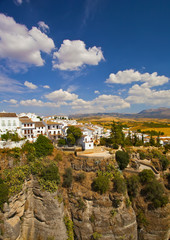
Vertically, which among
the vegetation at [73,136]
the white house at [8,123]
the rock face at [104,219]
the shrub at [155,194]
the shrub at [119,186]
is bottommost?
the rock face at [104,219]

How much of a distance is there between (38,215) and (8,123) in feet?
70.5

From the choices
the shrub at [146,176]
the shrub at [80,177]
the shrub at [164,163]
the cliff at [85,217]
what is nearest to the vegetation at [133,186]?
the shrub at [146,176]

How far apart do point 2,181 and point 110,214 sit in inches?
705

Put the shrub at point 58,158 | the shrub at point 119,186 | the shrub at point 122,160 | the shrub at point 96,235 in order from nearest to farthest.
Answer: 1. the shrub at point 96,235
2. the shrub at point 119,186
3. the shrub at point 122,160
4. the shrub at point 58,158

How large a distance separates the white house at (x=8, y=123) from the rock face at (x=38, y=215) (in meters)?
15.6

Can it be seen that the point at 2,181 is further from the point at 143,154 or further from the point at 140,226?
the point at 143,154

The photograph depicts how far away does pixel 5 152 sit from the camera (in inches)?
893

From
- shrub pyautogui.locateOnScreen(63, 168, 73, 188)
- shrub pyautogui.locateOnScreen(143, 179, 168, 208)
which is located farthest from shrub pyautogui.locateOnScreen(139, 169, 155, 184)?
shrub pyautogui.locateOnScreen(63, 168, 73, 188)

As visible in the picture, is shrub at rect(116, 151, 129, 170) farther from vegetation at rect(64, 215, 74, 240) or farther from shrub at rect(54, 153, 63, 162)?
vegetation at rect(64, 215, 74, 240)

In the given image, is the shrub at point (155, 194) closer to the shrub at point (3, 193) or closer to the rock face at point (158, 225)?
the rock face at point (158, 225)

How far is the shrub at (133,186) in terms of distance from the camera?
23.0 meters

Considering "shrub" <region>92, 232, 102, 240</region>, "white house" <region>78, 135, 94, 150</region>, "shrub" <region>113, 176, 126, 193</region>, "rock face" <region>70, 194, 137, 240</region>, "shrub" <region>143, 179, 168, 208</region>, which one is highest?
"white house" <region>78, 135, 94, 150</region>

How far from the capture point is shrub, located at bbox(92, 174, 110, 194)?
21125 millimetres

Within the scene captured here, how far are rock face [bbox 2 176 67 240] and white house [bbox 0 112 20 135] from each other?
51.1 ft
